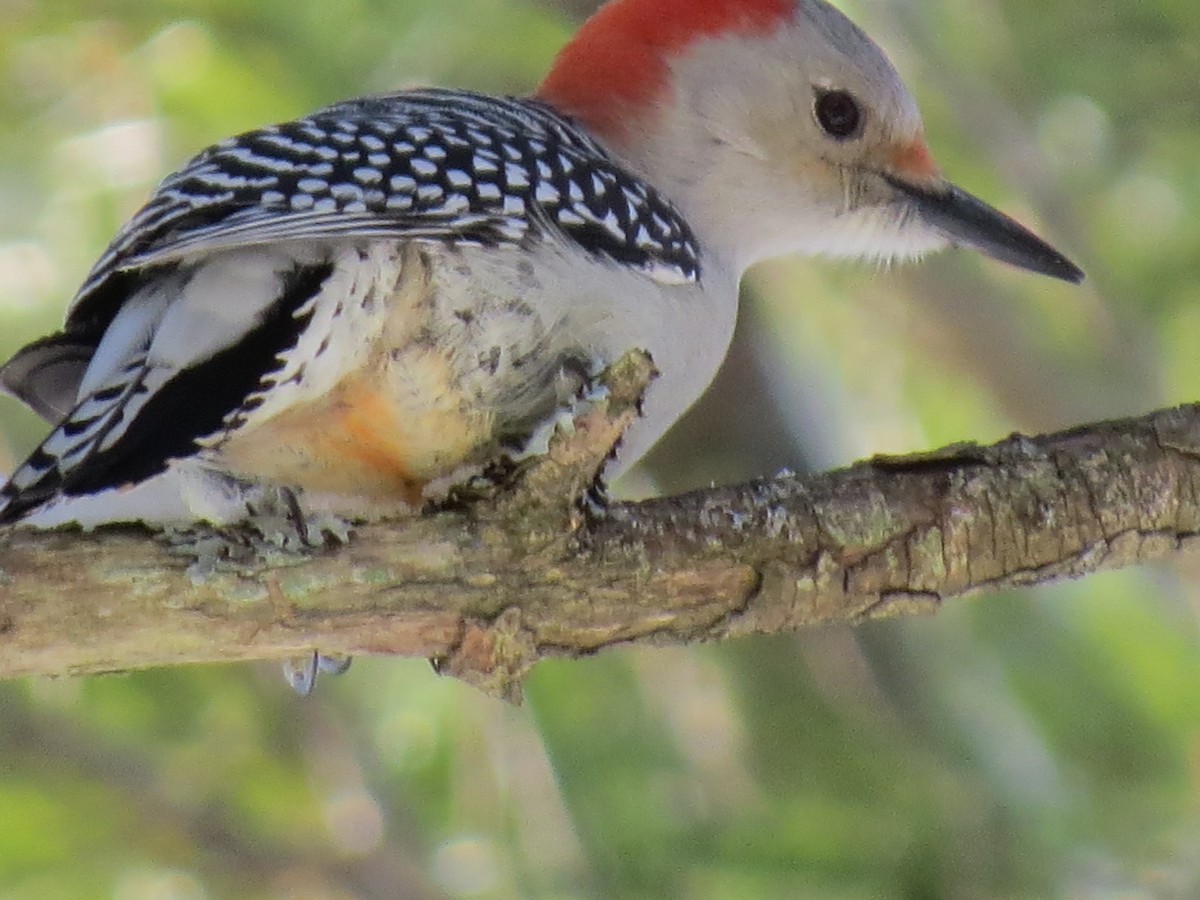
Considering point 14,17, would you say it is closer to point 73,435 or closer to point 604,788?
point 73,435

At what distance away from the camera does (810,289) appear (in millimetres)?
5797

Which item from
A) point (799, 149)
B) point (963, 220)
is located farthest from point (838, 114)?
point (963, 220)

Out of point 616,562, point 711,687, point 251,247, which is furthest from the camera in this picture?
point 711,687

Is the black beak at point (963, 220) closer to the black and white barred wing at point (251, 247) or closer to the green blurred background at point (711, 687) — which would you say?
the green blurred background at point (711, 687)

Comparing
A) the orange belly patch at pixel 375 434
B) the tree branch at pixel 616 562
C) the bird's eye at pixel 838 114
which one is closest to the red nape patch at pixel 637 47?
the bird's eye at pixel 838 114

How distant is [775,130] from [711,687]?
1.78 m

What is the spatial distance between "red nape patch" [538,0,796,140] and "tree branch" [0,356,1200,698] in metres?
1.36

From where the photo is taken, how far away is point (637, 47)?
4117 mm

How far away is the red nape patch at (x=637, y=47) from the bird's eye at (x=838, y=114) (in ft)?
0.77

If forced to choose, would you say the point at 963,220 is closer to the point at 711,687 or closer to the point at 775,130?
the point at 775,130

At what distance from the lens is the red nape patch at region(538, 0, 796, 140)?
4.07m

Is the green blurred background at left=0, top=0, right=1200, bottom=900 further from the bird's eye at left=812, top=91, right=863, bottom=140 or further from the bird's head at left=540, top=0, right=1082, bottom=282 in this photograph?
the bird's eye at left=812, top=91, right=863, bottom=140

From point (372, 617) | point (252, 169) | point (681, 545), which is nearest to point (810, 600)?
point (681, 545)

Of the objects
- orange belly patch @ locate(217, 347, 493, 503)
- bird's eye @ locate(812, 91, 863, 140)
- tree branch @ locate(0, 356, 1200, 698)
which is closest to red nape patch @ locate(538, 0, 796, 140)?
bird's eye @ locate(812, 91, 863, 140)
